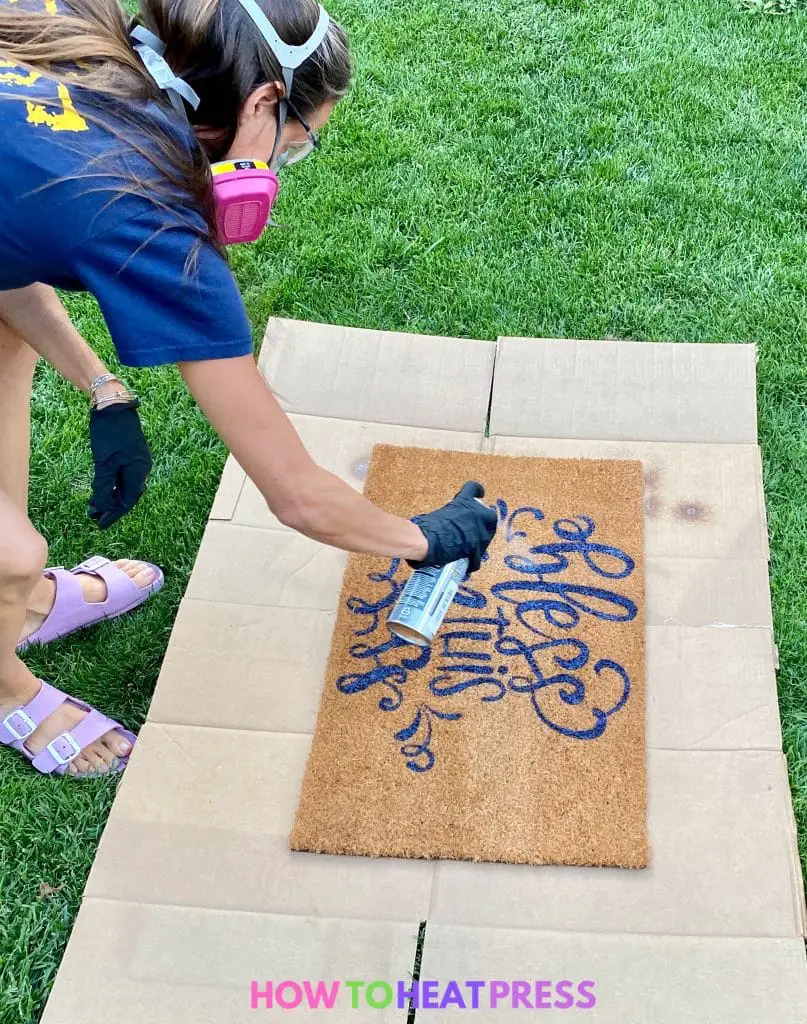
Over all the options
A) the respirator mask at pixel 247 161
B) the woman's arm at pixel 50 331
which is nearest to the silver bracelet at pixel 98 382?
the woman's arm at pixel 50 331

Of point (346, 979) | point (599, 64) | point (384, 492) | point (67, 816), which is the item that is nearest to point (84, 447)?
point (384, 492)

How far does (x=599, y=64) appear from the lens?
3584 millimetres

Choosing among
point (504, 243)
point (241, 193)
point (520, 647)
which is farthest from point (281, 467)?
point (504, 243)

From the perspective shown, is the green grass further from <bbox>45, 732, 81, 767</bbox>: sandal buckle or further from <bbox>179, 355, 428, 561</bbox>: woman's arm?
<bbox>179, 355, 428, 561</bbox>: woman's arm

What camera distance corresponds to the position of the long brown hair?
1.25m

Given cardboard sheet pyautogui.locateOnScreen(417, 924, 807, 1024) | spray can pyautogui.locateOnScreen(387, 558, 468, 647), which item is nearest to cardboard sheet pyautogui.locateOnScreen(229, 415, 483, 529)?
spray can pyautogui.locateOnScreen(387, 558, 468, 647)

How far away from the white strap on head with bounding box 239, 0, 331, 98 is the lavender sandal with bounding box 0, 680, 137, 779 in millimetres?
1268

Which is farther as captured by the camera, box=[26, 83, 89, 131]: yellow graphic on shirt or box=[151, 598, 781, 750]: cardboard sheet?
box=[151, 598, 781, 750]: cardboard sheet

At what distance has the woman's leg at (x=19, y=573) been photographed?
67.0 inches

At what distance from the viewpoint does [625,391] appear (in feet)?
8.36

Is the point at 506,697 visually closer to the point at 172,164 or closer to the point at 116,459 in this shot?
the point at 116,459

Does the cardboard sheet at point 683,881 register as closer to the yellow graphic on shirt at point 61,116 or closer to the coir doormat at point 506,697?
the coir doormat at point 506,697

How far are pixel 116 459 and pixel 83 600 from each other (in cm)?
40

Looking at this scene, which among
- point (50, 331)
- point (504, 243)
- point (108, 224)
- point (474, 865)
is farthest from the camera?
point (504, 243)
